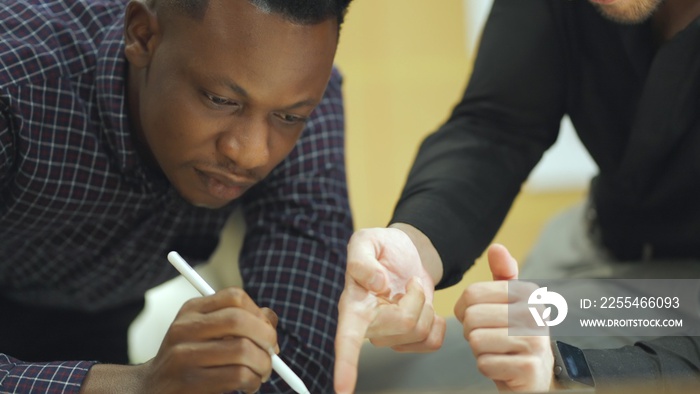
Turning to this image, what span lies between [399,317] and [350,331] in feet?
0.19

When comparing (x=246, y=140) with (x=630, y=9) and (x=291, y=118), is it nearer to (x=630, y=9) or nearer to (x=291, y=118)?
(x=291, y=118)

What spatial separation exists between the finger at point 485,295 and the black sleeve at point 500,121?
0.30 metres

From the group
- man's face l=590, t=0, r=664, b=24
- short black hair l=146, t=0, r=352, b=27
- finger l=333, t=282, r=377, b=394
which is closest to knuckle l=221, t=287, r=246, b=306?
finger l=333, t=282, r=377, b=394

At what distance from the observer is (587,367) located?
1012mm

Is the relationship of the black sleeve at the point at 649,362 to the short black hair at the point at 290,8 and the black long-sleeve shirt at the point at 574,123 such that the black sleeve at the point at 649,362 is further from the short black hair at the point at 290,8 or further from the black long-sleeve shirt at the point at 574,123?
the short black hair at the point at 290,8

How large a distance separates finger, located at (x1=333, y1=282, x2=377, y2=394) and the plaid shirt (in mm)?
220

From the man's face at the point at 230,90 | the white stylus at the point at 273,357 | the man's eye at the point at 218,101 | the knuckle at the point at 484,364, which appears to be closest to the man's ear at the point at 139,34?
the man's face at the point at 230,90

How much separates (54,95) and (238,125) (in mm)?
268

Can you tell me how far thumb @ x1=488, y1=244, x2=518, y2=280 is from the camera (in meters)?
0.99

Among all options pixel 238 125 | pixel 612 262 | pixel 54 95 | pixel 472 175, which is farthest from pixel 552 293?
pixel 54 95

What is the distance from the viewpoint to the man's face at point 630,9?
1219mm

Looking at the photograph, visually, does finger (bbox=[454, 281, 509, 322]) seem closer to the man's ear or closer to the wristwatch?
the wristwatch

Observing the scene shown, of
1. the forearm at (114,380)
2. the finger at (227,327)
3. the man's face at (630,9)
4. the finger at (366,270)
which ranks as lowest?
the forearm at (114,380)

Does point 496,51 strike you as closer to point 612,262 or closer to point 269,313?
point 612,262
